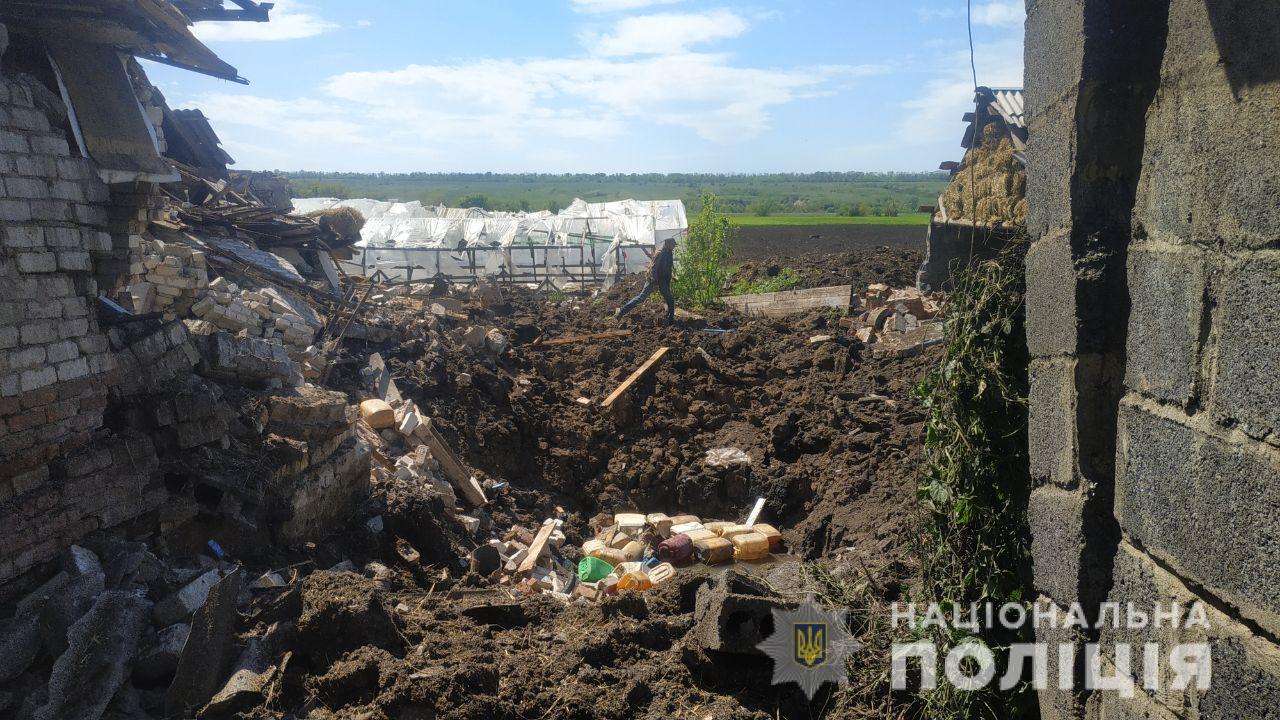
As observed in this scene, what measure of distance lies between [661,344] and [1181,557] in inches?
431

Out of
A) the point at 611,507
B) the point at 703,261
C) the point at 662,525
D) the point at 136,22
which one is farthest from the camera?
the point at 703,261

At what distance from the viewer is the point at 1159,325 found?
2424mm

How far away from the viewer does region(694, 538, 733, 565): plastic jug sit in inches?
318

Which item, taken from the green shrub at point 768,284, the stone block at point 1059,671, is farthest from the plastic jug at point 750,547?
the green shrub at point 768,284

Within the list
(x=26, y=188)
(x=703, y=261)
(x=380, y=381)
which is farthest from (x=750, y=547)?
(x=703, y=261)

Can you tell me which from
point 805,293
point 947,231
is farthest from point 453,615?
point 805,293

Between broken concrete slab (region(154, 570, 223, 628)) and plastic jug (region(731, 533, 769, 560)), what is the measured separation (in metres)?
4.78

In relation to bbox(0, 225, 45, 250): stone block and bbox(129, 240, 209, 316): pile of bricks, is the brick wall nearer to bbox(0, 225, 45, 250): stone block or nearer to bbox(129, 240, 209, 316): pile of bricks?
bbox(0, 225, 45, 250): stone block

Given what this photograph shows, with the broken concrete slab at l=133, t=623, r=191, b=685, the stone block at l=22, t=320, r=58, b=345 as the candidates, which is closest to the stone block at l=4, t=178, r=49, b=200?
the stone block at l=22, t=320, r=58, b=345

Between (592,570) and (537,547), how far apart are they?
25.2 inches

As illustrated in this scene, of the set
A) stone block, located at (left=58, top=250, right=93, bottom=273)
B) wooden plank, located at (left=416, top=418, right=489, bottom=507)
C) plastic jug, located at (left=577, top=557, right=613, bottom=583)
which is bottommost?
plastic jug, located at (left=577, top=557, right=613, bottom=583)

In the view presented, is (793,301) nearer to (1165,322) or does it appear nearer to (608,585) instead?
(608,585)

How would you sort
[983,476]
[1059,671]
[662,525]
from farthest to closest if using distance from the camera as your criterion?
[662,525]
[983,476]
[1059,671]

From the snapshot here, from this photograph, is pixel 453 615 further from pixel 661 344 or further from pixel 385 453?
pixel 661 344
